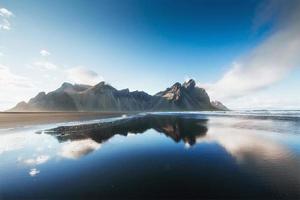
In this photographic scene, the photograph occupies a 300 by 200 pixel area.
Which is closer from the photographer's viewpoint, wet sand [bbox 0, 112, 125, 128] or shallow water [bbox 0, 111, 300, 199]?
shallow water [bbox 0, 111, 300, 199]

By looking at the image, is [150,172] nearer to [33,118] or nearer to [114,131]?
[114,131]

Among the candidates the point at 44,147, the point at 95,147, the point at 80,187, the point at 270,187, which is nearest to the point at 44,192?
the point at 80,187

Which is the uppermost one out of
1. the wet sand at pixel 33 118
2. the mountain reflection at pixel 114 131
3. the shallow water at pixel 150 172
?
the wet sand at pixel 33 118

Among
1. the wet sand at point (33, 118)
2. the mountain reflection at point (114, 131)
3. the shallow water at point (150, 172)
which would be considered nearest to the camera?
the shallow water at point (150, 172)

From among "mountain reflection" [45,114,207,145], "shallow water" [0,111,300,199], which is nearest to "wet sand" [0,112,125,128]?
"mountain reflection" [45,114,207,145]

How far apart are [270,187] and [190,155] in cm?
720

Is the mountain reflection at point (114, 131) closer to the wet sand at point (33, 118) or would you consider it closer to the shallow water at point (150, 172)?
the shallow water at point (150, 172)

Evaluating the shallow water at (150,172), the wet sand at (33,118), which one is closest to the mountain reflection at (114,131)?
the shallow water at (150,172)

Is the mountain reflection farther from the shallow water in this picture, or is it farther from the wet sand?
the wet sand


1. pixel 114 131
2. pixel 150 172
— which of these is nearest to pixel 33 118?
pixel 114 131

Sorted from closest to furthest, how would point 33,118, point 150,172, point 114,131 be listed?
point 150,172
point 114,131
point 33,118

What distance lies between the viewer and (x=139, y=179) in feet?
33.2

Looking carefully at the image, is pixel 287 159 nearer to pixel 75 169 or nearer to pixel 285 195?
pixel 285 195

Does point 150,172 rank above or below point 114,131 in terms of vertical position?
below
